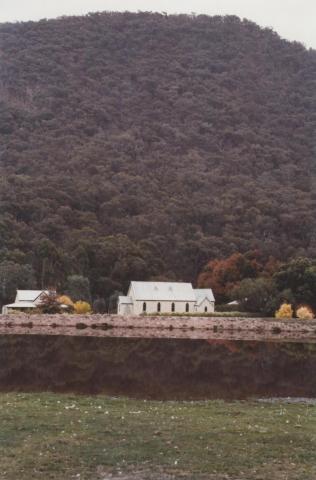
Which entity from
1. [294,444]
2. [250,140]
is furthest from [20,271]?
[250,140]

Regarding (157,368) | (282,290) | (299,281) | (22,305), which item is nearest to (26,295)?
(22,305)

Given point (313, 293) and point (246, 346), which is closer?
point (246, 346)

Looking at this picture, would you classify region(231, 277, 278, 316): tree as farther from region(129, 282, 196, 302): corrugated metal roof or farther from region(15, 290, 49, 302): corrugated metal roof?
region(15, 290, 49, 302): corrugated metal roof

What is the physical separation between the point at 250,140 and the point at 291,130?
14.4m

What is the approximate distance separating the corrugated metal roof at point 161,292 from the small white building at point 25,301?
9814mm

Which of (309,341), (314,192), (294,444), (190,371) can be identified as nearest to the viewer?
(294,444)

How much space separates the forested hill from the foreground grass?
66429 millimetres

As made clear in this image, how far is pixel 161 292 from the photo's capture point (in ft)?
241

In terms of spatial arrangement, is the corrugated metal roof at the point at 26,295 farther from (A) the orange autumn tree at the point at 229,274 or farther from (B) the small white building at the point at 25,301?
(A) the orange autumn tree at the point at 229,274

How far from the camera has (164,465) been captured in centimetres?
1202

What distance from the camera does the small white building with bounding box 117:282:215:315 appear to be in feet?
238

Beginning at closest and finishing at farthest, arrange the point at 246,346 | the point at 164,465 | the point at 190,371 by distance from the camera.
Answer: the point at 164,465 < the point at 190,371 < the point at 246,346

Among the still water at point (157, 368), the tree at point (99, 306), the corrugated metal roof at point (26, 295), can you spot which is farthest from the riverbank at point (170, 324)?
the tree at point (99, 306)

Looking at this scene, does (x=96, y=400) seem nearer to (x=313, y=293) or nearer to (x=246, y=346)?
(x=246, y=346)
